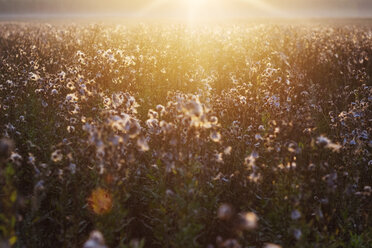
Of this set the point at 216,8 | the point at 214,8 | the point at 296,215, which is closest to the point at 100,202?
the point at 296,215

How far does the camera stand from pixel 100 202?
3.67 meters

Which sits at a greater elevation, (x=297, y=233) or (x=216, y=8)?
(x=216, y=8)

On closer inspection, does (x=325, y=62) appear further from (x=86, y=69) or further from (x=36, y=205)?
(x=36, y=205)

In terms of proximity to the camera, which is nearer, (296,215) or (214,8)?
(296,215)

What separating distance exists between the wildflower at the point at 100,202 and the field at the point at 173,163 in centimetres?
2

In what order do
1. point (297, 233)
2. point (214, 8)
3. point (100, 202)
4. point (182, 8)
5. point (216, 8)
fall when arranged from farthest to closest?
point (214, 8), point (216, 8), point (182, 8), point (100, 202), point (297, 233)

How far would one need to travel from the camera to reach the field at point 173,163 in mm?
3240

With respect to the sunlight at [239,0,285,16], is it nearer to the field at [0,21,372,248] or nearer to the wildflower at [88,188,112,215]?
the field at [0,21,372,248]

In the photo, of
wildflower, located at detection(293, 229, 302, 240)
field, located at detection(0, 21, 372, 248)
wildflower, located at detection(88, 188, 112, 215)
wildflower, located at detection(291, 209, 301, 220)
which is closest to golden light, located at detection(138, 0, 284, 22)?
field, located at detection(0, 21, 372, 248)

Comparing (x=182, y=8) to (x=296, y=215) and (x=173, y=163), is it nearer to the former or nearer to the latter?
(x=173, y=163)

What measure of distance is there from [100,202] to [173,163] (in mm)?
970

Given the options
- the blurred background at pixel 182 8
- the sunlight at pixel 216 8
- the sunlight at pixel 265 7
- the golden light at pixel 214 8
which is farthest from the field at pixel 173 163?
the sunlight at pixel 265 7

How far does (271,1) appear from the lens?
100438mm

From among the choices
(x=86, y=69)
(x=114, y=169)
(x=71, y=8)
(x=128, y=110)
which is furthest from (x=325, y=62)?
(x=71, y=8)
